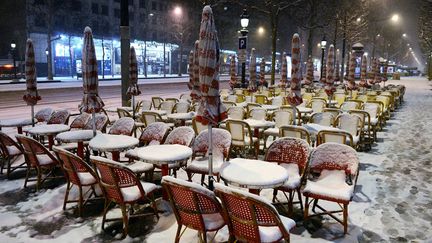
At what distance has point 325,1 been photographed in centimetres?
3338

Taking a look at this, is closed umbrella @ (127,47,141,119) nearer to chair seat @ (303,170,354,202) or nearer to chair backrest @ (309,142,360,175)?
chair backrest @ (309,142,360,175)

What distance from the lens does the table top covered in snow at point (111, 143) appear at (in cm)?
630

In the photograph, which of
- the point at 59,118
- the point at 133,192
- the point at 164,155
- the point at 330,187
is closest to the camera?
the point at 133,192

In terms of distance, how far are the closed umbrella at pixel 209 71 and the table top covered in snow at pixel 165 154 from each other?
33.0 inches

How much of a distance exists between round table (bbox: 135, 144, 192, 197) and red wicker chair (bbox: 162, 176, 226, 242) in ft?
4.43

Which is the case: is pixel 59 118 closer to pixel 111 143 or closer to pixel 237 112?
pixel 111 143

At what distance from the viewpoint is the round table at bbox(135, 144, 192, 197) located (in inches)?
221

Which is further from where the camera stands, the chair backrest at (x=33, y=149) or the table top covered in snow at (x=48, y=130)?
the table top covered in snow at (x=48, y=130)

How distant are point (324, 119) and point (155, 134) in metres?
4.63

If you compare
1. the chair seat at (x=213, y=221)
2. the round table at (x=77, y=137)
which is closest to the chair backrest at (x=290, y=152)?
the chair seat at (x=213, y=221)

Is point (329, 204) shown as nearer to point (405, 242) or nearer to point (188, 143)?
point (405, 242)

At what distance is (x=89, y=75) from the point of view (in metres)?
7.46

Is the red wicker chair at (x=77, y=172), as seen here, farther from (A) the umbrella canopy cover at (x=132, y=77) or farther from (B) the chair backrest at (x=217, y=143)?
(A) the umbrella canopy cover at (x=132, y=77)

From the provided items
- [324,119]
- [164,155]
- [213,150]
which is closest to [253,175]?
[164,155]
